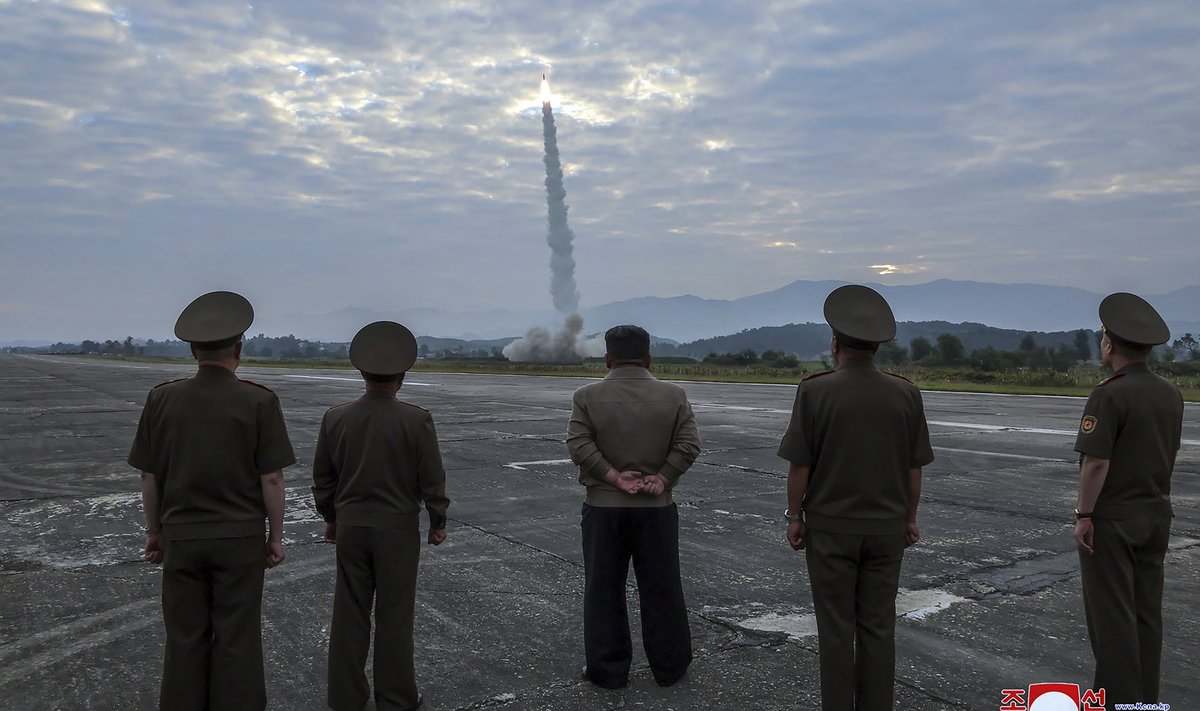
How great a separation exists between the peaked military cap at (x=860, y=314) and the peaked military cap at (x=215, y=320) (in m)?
2.70

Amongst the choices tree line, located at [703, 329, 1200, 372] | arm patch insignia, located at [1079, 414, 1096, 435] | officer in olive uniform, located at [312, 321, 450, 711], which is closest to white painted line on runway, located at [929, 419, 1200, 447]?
arm patch insignia, located at [1079, 414, 1096, 435]

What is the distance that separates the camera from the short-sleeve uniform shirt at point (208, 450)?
3854 millimetres

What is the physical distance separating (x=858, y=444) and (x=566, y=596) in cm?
312

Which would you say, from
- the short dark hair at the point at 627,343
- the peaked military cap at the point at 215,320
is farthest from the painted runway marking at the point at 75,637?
the short dark hair at the point at 627,343

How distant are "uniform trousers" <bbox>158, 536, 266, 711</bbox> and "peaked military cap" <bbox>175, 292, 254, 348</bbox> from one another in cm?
91

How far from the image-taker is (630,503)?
15.0 ft

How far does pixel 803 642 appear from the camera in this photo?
17.4ft

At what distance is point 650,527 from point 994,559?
14.3 ft

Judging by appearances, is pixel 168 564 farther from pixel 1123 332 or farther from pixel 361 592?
pixel 1123 332

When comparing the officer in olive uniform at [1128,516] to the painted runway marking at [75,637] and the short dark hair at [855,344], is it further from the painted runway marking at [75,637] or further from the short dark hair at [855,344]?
the painted runway marking at [75,637]

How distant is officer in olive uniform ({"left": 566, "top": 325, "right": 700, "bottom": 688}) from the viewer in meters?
4.56

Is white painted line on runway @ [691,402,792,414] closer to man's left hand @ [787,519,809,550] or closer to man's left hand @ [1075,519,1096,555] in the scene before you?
man's left hand @ [1075,519,1096,555]

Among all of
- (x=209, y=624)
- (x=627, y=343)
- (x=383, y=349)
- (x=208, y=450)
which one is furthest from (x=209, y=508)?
(x=627, y=343)

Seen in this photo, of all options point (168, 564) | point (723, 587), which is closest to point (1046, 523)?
point (723, 587)
